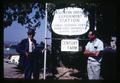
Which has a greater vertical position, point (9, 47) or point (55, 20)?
point (55, 20)

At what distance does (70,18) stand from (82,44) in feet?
2.15

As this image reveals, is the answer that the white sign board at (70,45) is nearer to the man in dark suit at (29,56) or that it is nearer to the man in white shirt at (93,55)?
the man in white shirt at (93,55)

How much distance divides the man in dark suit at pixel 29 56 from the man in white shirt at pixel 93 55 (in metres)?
1.19

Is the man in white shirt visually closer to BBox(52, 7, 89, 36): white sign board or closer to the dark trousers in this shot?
BBox(52, 7, 89, 36): white sign board

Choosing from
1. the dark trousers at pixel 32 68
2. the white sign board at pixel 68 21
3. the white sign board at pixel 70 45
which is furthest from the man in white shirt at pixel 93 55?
the dark trousers at pixel 32 68

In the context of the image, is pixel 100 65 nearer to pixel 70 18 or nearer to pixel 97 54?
pixel 97 54

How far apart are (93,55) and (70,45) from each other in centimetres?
58

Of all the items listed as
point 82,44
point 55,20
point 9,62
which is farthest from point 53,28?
point 9,62

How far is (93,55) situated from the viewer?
337 inches

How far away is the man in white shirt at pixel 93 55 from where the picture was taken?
8.53m

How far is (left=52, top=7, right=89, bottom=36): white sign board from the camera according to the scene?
28.0 ft

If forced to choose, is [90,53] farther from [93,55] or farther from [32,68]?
[32,68]

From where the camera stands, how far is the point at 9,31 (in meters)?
8.60

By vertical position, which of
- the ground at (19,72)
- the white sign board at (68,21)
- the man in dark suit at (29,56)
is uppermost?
the white sign board at (68,21)
